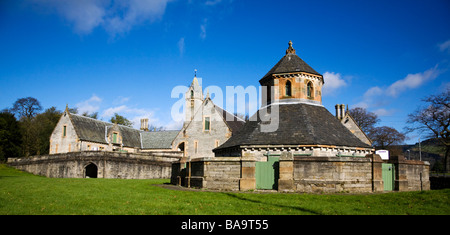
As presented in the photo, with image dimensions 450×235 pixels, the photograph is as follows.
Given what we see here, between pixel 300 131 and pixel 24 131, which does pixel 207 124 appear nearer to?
pixel 300 131

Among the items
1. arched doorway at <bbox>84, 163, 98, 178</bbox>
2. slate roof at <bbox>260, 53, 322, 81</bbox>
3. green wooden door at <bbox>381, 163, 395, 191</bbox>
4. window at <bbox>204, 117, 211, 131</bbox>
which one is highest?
slate roof at <bbox>260, 53, 322, 81</bbox>

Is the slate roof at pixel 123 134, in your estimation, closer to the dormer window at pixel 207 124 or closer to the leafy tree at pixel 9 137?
the dormer window at pixel 207 124

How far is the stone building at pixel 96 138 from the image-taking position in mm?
48500

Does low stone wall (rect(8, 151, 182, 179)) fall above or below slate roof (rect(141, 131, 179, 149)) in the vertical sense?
below

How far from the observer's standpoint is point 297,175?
18.5m

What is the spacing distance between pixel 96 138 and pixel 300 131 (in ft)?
118

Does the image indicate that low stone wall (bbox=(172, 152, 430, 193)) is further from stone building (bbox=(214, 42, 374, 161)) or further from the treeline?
the treeline

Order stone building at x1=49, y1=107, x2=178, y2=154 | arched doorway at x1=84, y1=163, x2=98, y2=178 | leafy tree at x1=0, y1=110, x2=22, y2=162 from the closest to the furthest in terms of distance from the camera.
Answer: arched doorway at x1=84, y1=163, x2=98, y2=178 → stone building at x1=49, y1=107, x2=178, y2=154 → leafy tree at x1=0, y1=110, x2=22, y2=162

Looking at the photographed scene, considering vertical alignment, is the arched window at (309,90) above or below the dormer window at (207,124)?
above

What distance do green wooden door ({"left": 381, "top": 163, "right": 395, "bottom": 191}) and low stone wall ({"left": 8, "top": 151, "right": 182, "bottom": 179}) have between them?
2782 cm

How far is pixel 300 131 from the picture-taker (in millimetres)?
25891

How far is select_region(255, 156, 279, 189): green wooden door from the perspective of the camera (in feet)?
62.0

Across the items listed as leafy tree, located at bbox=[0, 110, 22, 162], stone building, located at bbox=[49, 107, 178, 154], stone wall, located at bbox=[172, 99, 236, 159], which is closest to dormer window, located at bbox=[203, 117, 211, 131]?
stone wall, located at bbox=[172, 99, 236, 159]

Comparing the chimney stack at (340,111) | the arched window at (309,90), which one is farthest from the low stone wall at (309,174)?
the chimney stack at (340,111)
